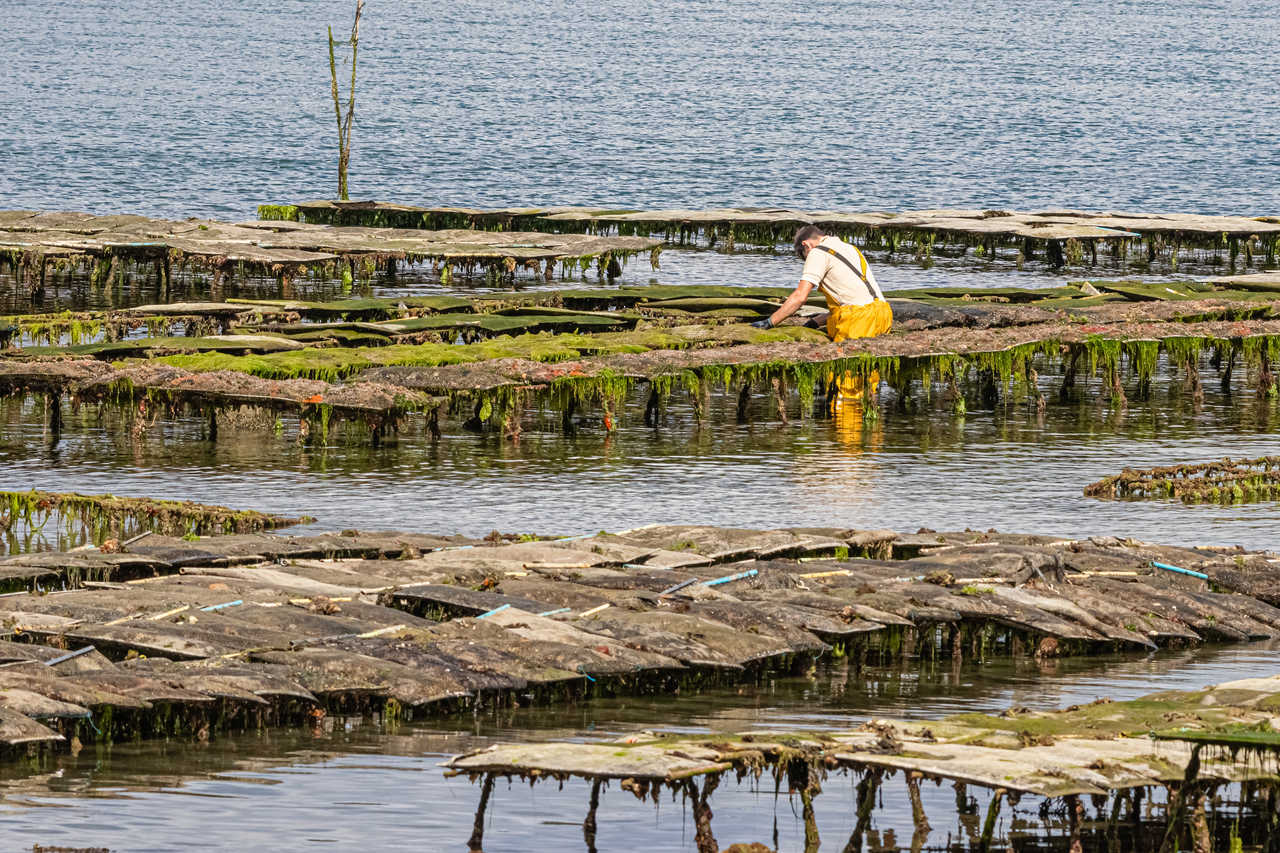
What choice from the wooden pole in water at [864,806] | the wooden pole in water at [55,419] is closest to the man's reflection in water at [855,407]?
the wooden pole in water at [55,419]

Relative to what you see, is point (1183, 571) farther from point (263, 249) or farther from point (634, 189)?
point (634, 189)

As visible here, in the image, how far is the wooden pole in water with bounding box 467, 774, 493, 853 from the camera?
11.5 meters

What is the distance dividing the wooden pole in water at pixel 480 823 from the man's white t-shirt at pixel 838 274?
18508 millimetres

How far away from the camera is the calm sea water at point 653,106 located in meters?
95.1

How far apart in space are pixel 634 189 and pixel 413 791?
81.4 m

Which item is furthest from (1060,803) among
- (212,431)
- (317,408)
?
(212,431)

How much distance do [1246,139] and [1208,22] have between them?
70412 mm

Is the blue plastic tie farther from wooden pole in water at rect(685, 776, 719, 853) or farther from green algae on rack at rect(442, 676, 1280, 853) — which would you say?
wooden pole in water at rect(685, 776, 719, 853)

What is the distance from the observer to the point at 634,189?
9344cm

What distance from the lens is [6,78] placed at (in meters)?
142

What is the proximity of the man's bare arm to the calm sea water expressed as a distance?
4956cm

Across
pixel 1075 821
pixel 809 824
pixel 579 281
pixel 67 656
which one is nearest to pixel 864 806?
pixel 809 824

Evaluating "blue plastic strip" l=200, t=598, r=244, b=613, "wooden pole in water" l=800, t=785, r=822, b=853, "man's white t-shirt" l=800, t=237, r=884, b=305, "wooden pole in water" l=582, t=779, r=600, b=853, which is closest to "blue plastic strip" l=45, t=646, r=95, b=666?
"blue plastic strip" l=200, t=598, r=244, b=613

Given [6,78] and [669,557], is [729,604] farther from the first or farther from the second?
[6,78]
